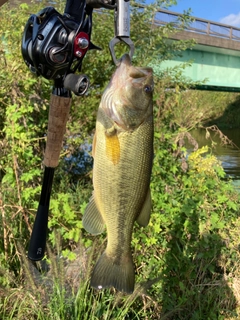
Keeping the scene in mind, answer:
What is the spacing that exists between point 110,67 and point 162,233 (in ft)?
7.82

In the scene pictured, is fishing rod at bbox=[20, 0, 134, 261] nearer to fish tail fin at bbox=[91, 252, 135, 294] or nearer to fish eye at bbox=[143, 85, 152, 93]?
fish eye at bbox=[143, 85, 152, 93]

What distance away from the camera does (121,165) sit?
5.46 feet

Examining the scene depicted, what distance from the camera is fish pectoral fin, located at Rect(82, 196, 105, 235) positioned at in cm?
172

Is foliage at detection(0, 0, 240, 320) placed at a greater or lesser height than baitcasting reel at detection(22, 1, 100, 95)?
lesser

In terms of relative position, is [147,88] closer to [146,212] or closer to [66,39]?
[66,39]

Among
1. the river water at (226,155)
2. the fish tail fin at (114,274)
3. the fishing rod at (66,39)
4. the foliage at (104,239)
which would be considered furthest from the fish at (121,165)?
the river water at (226,155)

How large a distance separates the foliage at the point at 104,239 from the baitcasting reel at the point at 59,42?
1.49 metres

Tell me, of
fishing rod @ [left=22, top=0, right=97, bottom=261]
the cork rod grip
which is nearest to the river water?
the cork rod grip

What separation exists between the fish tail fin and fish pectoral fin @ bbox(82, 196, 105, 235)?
14cm

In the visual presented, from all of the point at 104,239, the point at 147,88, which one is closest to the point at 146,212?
the point at 147,88

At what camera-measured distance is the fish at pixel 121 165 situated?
1.65 meters

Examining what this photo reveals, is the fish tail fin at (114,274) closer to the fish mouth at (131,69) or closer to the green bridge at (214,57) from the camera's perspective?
the fish mouth at (131,69)

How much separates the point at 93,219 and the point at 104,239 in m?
1.57

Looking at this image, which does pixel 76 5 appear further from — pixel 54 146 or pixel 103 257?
pixel 103 257
